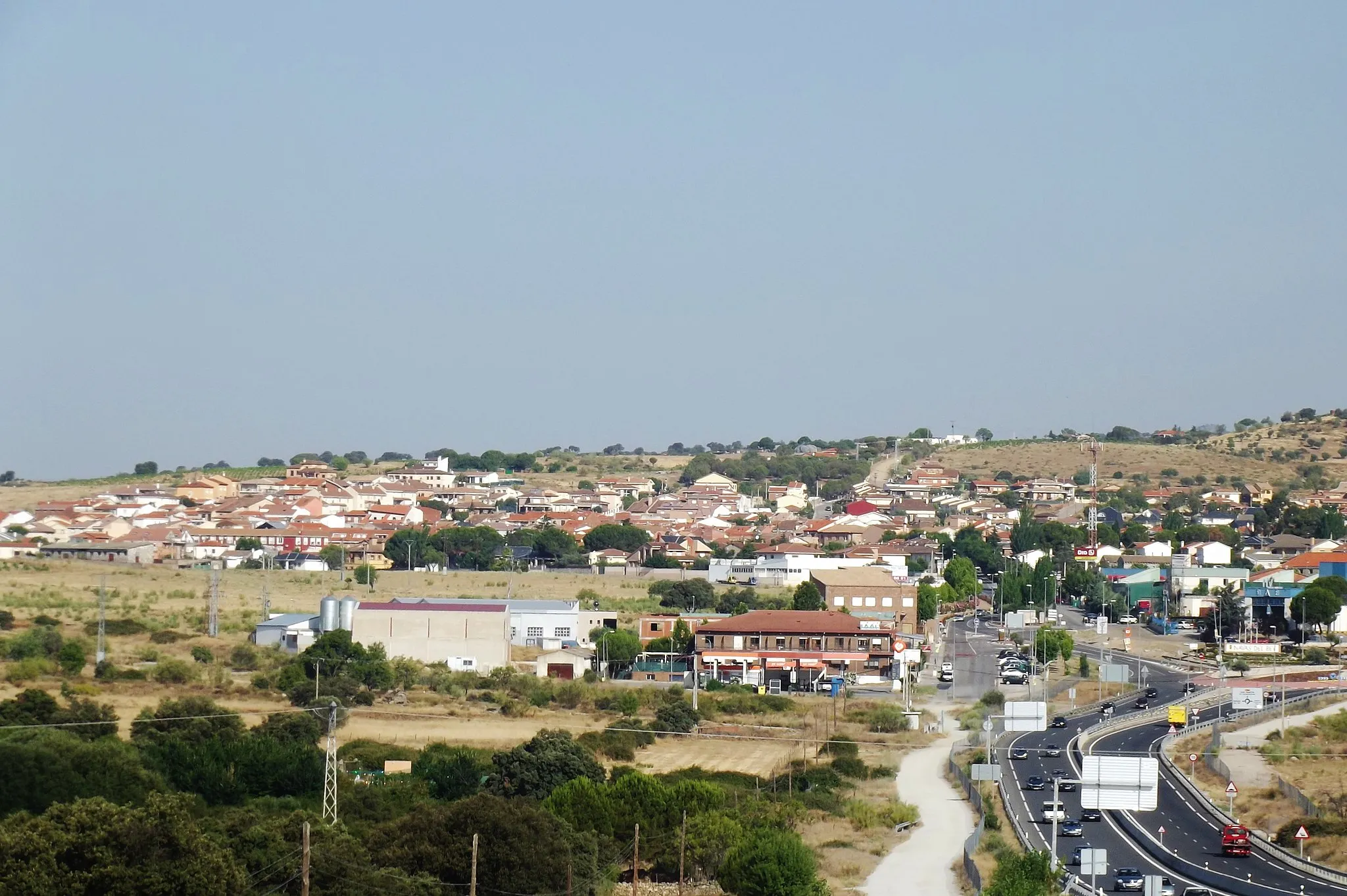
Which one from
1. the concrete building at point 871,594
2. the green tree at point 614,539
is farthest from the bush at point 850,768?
the green tree at point 614,539

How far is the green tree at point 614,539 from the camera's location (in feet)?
345

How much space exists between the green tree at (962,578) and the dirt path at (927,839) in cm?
4624

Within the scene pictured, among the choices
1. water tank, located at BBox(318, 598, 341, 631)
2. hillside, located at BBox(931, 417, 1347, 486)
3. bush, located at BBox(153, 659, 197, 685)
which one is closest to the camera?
bush, located at BBox(153, 659, 197, 685)

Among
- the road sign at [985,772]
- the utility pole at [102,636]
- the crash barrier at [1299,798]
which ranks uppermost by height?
the utility pole at [102,636]

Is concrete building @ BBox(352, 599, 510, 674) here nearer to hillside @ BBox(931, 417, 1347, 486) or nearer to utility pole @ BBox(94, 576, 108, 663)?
utility pole @ BBox(94, 576, 108, 663)

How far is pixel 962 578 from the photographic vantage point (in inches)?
3625

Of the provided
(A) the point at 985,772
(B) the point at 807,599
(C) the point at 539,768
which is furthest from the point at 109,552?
(A) the point at 985,772

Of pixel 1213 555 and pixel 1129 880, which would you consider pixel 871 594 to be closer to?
pixel 1213 555

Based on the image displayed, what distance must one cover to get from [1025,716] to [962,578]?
59422 millimetres

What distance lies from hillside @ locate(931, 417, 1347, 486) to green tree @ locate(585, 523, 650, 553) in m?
62.9

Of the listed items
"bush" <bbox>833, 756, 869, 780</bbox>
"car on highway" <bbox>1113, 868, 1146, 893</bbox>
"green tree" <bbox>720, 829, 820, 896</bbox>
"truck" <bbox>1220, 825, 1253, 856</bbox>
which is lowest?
"bush" <bbox>833, 756, 869, 780</bbox>

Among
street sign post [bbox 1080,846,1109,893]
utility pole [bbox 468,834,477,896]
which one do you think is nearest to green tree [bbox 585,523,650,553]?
street sign post [bbox 1080,846,1109,893]

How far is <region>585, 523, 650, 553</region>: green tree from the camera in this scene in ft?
345

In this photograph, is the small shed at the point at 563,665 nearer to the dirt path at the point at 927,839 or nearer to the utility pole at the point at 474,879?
the dirt path at the point at 927,839
